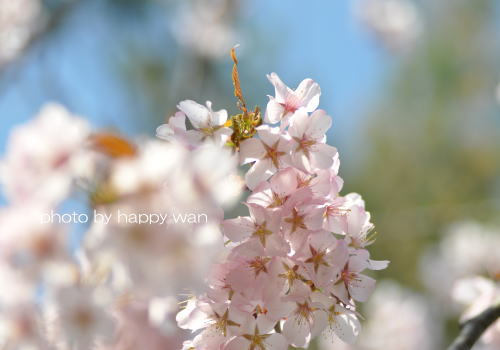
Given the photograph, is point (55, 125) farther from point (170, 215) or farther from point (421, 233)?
point (421, 233)

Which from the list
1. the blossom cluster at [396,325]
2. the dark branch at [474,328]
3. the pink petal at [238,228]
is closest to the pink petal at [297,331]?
the pink petal at [238,228]

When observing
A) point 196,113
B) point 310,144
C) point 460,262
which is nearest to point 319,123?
point 310,144

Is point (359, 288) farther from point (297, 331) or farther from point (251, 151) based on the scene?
point (251, 151)

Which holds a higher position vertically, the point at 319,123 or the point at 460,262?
the point at 460,262

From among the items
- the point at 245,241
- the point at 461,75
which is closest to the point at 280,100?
the point at 245,241

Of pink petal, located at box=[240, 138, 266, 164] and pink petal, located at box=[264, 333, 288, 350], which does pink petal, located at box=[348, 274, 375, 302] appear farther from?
pink petal, located at box=[240, 138, 266, 164]

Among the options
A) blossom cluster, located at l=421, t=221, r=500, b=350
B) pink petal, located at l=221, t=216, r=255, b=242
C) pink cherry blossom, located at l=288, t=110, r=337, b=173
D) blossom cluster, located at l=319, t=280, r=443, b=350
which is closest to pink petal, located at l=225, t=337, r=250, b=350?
pink petal, located at l=221, t=216, r=255, b=242
